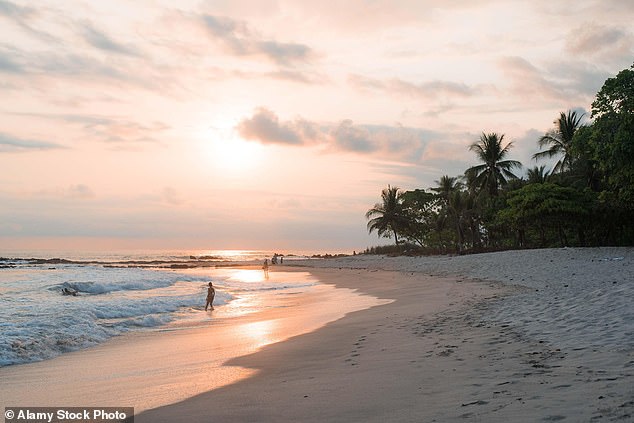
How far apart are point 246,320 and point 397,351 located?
848cm

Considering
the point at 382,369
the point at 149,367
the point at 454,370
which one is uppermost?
the point at 454,370

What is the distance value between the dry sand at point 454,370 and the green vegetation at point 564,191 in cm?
1969

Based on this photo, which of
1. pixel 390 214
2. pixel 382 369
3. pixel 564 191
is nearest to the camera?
pixel 382 369

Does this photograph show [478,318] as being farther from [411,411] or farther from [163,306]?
[163,306]

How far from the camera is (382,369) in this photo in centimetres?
678

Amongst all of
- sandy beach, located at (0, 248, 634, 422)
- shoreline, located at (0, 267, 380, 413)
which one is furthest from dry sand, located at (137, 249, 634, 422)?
shoreline, located at (0, 267, 380, 413)

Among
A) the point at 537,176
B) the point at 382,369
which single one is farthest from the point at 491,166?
the point at 382,369

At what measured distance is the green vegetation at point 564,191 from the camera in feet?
88.5

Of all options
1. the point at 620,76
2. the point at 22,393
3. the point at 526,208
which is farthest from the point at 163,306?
the point at 526,208

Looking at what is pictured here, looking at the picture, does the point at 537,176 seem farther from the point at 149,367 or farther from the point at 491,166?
the point at 149,367

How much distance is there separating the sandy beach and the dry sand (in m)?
0.02

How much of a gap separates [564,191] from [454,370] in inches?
1440

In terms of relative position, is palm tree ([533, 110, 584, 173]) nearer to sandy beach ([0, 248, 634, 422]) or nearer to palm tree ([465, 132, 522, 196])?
palm tree ([465, 132, 522, 196])

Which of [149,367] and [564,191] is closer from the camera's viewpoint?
[149,367]
